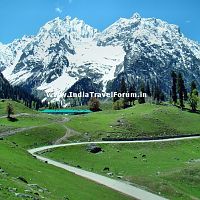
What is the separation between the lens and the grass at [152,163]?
73.5 meters

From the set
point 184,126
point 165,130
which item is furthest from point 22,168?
point 184,126

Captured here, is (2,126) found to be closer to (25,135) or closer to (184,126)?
(25,135)

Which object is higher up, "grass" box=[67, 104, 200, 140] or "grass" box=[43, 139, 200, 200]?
"grass" box=[67, 104, 200, 140]

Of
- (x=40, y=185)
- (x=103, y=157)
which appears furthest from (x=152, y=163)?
(x=40, y=185)

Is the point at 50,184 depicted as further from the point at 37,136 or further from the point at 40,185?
the point at 37,136

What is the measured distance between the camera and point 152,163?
10519 centimetres

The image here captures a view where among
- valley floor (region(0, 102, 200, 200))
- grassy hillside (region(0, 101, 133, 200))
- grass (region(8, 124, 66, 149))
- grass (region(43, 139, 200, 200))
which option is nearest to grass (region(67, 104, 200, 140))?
valley floor (region(0, 102, 200, 200))

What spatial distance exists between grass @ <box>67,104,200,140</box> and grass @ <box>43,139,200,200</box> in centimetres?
1601

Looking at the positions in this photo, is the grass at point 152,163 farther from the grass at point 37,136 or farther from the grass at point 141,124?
the grass at point 141,124

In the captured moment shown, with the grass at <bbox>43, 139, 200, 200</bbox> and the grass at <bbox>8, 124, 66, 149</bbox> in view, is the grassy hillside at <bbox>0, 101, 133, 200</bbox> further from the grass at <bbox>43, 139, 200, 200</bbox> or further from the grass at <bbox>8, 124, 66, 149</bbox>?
the grass at <bbox>8, 124, 66, 149</bbox>

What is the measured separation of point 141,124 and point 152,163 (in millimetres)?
56045

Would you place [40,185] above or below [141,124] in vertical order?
above

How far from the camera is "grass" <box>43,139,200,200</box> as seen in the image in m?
73.5

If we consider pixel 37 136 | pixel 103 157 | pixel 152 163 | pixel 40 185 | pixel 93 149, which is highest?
pixel 40 185
